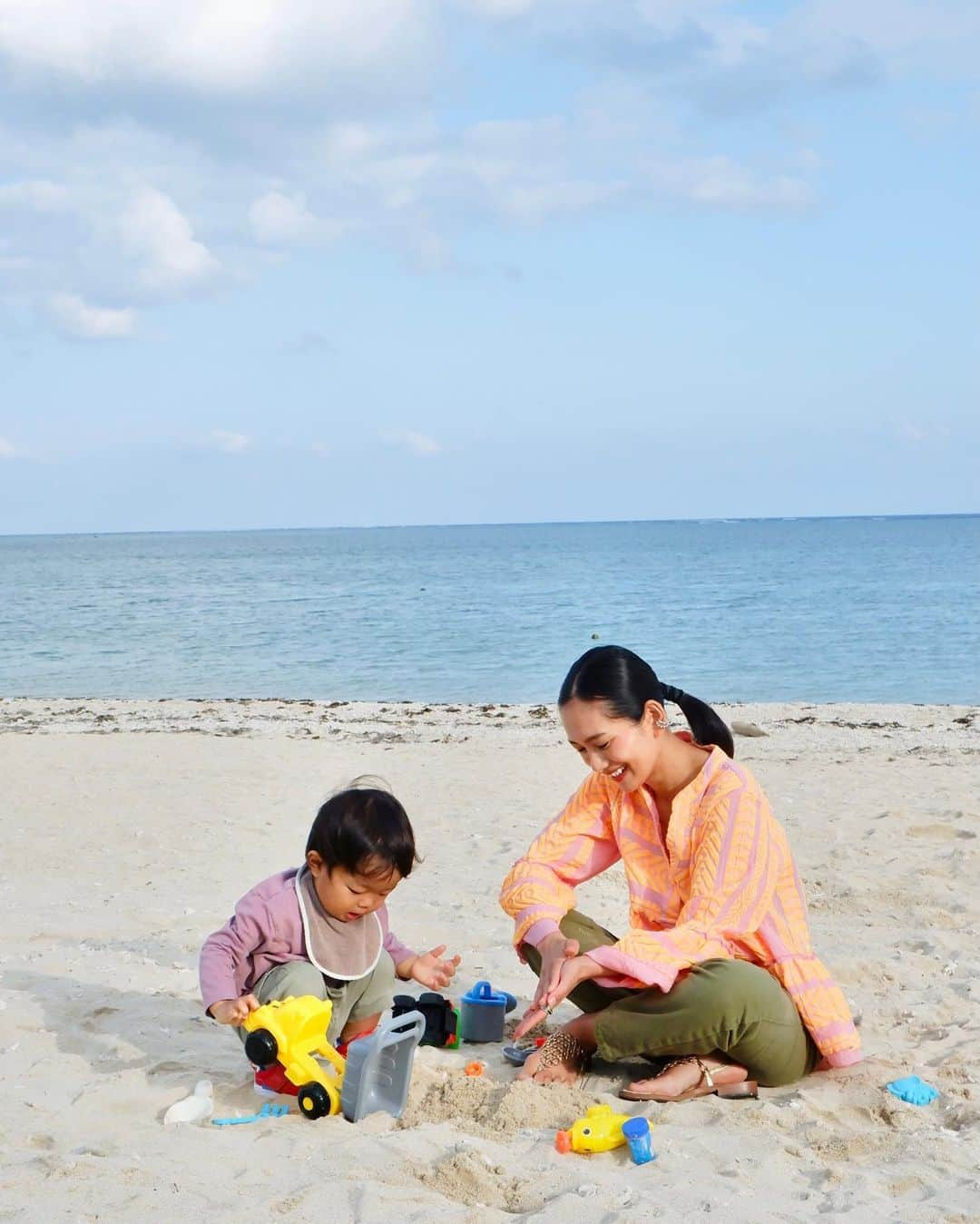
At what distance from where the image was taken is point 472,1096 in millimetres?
3447

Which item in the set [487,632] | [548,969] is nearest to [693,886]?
[548,969]

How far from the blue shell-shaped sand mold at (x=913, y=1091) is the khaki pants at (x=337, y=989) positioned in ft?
5.09

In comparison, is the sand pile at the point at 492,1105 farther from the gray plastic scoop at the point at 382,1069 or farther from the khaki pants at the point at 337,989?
the khaki pants at the point at 337,989

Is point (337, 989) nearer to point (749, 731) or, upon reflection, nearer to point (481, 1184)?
point (481, 1184)

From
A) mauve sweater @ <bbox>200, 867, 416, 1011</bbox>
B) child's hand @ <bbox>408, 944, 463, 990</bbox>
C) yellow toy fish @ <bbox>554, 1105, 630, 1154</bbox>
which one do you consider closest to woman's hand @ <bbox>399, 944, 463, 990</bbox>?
child's hand @ <bbox>408, 944, 463, 990</bbox>

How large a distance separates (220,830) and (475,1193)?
5161mm

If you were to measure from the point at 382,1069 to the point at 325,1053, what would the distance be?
188mm

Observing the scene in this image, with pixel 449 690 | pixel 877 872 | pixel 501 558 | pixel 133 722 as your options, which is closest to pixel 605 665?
pixel 877 872

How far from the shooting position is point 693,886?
3.53 m

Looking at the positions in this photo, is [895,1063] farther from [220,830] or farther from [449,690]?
[449,690]

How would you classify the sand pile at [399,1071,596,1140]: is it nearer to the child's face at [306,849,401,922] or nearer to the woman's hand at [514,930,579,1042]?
the woman's hand at [514,930,579,1042]

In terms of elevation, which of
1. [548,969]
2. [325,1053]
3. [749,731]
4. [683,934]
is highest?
[683,934]

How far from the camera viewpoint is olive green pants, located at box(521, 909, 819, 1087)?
3.37 m

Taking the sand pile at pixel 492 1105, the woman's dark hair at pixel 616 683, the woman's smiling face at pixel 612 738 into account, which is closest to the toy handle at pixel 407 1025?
the sand pile at pixel 492 1105
